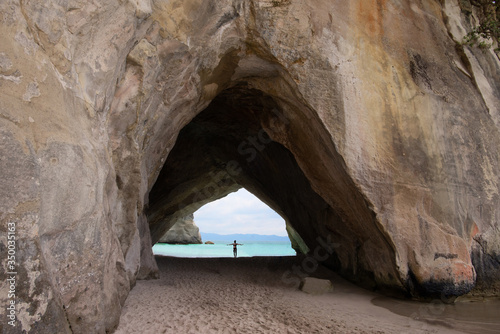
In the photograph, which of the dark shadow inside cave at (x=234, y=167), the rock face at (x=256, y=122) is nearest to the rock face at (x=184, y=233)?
the dark shadow inside cave at (x=234, y=167)

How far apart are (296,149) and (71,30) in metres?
4.18

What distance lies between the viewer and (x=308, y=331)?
3.47 metres

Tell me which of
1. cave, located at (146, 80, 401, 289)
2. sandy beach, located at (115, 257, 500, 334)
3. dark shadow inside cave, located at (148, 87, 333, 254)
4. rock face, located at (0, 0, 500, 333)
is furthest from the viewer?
dark shadow inside cave, located at (148, 87, 333, 254)

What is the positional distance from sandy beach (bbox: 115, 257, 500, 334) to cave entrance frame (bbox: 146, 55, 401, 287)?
84cm

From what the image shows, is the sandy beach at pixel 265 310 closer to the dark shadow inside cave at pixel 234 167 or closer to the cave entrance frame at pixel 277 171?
the cave entrance frame at pixel 277 171

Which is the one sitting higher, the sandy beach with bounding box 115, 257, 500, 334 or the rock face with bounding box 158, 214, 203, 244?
the rock face with bounding box 158, 214, 203, 244

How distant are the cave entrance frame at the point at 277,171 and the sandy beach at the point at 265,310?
33.0 inches

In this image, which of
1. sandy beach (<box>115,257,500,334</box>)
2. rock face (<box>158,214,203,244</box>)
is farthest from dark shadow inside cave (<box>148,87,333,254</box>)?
rock face (<box>158,214,203,244</box>)

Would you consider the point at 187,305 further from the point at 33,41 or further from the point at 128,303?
the point at 33,41

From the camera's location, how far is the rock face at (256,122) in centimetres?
246

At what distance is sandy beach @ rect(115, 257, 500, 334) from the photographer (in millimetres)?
3559

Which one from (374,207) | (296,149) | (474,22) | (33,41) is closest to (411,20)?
(474,22)

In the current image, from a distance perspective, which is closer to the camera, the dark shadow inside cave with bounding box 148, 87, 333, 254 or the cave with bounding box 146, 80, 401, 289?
the cave with bounding box 146, 80, 401, 289

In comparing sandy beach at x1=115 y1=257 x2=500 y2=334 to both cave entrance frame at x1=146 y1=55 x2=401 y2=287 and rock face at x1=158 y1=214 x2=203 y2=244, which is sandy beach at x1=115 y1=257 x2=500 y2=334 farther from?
rock face at x1=158 y1=214 x2=203 y2=244
